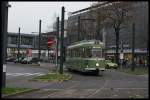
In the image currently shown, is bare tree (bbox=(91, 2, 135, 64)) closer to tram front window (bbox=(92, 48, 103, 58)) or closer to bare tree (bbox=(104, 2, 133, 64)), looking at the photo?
bare tree (bbox=(104, 2, 133, 64))

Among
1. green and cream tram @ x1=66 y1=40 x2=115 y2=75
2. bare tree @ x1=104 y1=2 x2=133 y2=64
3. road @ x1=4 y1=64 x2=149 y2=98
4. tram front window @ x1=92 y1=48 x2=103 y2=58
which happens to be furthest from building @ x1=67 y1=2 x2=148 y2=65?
road @ x1=4 y1=64 x2=149 y2=98

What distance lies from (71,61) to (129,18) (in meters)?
29.0

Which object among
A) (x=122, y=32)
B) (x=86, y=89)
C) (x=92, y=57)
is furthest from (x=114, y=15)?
(x=86, y=89)

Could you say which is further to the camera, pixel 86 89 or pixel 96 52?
pixel 96 52

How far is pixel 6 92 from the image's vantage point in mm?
21625

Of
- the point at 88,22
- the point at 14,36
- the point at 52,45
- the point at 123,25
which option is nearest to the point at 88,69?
the point at 52,45

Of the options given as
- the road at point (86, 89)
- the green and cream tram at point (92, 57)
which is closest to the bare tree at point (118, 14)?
the green and cream tram at point (92, 57)

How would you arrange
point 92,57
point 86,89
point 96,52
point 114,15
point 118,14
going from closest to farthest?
point 86,89 → point 92,57 → point 96,52 → point 118,14 → point 114,15

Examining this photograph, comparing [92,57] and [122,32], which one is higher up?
[122,32]

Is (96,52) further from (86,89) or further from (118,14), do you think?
(118,14)

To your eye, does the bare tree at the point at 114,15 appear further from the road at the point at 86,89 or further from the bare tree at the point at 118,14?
the road at the point at 86,89

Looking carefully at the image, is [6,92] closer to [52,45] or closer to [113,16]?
[52,45]

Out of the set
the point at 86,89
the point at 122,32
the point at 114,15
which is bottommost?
the point at 86,89

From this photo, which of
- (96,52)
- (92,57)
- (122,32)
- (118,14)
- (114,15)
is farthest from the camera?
(122,32)
